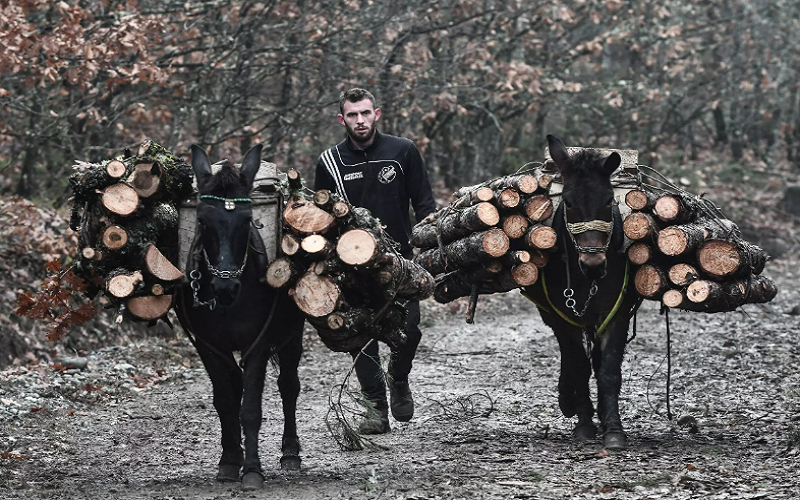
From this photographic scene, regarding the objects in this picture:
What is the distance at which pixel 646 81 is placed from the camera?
2241 centimetres

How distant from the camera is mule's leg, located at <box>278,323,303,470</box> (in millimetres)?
6578

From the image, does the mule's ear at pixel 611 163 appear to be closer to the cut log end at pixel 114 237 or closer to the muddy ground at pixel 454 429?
the muddy ground at pixel 454 429

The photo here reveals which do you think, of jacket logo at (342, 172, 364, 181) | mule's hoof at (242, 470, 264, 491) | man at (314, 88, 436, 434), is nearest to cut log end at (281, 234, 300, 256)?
mule's hoof at (242, 470, 264, 491)

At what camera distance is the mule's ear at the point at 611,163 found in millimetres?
6688

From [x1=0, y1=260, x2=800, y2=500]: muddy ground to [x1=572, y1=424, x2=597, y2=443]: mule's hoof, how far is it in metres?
0.15

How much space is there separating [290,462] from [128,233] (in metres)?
1.88

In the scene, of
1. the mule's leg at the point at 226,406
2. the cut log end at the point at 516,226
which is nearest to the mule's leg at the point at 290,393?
the mule's leg at the point at 226,406

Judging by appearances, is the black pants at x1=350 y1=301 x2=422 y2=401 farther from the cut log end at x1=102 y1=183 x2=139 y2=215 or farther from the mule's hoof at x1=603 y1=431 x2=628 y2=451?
the cut log end at x1=102 y1=183 x2=139 y2=215

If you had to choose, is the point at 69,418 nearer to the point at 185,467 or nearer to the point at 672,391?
the point at 185,467

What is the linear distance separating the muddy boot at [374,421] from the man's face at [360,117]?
2.10 metres

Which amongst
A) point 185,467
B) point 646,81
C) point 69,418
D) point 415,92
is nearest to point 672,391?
point 185,467

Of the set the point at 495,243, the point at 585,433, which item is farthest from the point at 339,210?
the point at 585,433

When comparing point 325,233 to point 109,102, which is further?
point 109,102

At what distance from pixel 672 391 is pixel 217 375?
16.7 feet
